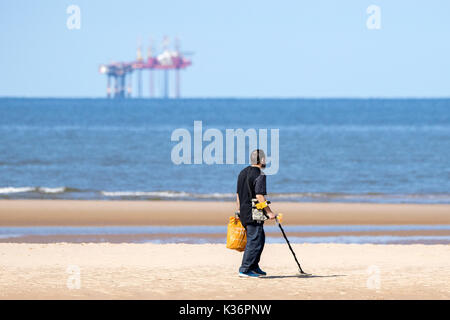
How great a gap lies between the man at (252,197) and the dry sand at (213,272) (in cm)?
44

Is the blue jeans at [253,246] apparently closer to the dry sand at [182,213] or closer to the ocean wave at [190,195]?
the dry sand at [182,213]

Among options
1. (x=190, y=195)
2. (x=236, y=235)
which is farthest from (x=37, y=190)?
(x=236, y=235)

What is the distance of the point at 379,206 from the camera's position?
82.4ft

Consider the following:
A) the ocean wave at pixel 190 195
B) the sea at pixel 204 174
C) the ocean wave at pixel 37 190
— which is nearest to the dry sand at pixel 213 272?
the sea at pixel 204 174

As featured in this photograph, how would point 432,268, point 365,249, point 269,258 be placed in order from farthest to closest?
point 365,249
point 269,258
point 432,268

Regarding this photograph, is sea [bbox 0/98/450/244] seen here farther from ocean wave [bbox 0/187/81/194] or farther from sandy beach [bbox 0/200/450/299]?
sandy beach [bbox 0/200/450/299]

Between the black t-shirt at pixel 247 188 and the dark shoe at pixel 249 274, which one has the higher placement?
the black t-shirt at pixel 247 188

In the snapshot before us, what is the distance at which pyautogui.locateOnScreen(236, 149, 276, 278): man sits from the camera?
11109mm

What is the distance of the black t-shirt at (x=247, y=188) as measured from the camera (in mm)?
11094

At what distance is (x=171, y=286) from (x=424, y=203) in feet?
55.3

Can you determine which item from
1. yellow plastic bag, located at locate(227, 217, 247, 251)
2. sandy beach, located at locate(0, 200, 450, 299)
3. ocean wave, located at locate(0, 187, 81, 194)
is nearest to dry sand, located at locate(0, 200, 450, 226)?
sandy beach, located at locate(0, 200, 450, 299)

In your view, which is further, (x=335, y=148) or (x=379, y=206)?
(x=335, y=148)
